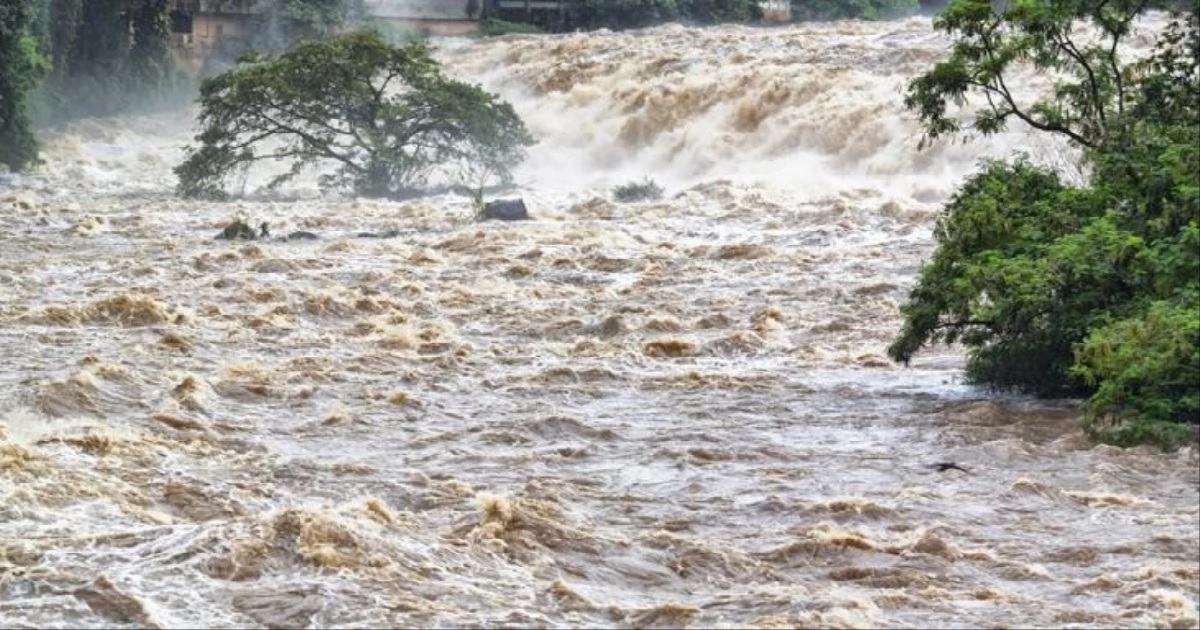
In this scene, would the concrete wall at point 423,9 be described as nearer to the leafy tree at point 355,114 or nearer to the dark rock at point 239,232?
the leafy tree at point 355,114

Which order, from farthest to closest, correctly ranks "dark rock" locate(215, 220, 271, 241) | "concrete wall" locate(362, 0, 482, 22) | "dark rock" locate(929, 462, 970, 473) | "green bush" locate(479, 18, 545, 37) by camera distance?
1. "concrete wall" locate(362, 0, 482, 22)
2. "green bush" locate(479, 18, 545, 37)
3. "dark rock" locate(215, 220, 271, 241)
4. "dark rock" locate(929, 462, 970, 473)

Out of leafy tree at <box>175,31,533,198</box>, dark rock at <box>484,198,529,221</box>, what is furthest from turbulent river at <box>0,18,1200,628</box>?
leafy tree at <box>175,31,533,198</box>

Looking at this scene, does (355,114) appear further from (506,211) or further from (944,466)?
(944,466)

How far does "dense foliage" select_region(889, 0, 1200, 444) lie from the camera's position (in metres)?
12.9

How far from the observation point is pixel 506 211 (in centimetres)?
2770

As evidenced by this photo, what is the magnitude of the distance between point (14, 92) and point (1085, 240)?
24.9 m

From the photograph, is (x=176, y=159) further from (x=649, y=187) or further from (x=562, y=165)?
(x=649, y=187)

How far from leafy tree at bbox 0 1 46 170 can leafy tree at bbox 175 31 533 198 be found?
189 inches

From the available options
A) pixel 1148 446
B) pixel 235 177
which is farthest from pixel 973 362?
pixel 235 177

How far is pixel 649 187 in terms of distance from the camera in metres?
30.3

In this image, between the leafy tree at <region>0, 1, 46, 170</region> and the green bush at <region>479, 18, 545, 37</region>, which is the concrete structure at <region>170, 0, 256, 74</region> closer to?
the green bush at <region>479, 18, 545, 37</region>

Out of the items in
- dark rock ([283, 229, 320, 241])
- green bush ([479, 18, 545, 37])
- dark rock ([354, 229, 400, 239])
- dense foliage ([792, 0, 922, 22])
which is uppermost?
dense foliage ([792, 0, 922, 22])

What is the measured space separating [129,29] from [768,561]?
1483 inches

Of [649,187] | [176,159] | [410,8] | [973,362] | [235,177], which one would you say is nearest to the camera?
[973,362]
